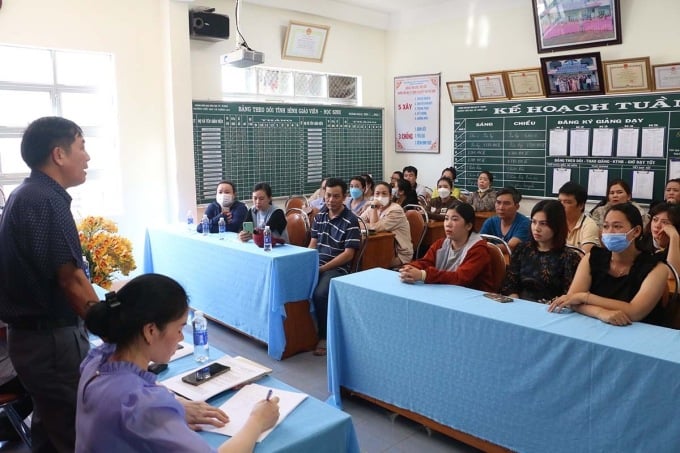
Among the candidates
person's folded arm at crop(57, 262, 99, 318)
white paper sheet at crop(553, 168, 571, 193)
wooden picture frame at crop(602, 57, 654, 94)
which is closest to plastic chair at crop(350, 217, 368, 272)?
person's folded arm at crop(57, 262, 99, 318)

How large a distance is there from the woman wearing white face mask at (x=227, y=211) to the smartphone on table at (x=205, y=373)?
2896 mm

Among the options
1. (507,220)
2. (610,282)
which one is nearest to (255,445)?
(610,282)

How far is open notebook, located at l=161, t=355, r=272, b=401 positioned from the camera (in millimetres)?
1640

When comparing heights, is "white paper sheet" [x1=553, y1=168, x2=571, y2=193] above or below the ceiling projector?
below

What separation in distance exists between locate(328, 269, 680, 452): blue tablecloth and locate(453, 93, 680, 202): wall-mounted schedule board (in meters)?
3.99

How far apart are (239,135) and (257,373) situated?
4797 mm

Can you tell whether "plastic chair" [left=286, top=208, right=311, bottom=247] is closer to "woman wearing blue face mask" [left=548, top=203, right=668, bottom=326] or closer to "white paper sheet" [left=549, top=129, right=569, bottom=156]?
"woman wearing blue face mask" [left=548, top=203, right=668, bottom=326]

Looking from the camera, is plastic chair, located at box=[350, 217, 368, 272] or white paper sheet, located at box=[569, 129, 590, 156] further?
white paper sheet, located at box=[569, 129, 590, 156]

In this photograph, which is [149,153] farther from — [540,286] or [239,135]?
[540,286]

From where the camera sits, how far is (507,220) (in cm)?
395

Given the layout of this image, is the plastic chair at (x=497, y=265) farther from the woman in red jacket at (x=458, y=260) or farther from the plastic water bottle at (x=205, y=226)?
the plastic water bottle at (x=205, y=226)

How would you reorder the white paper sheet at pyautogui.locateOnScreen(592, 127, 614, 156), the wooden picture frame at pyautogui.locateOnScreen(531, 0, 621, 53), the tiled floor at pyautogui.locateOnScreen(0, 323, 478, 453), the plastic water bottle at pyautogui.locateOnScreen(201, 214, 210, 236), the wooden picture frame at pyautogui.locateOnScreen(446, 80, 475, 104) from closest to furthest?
the tiled floor at pyautogui.locateOnScreen(0, 323, 478, 453), the plastic water bottle at pyautogui.locateOnScreen(201, 214, 210, 236), the wooden picture frame at pyautogui.locateOnScreen(531, 0, 621, 53), the white paper sheet at pyautogui.locateOnScreen(592, 127, 614, 156), the wooden picture frame at pyautogui.locateOnScreen(446, 80, 475, 104)

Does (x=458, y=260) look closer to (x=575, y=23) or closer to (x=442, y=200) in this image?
(x=442, y=200)

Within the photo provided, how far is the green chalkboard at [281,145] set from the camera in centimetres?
598
